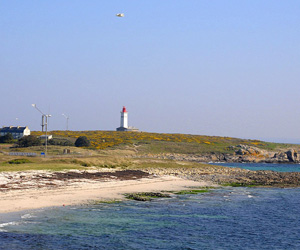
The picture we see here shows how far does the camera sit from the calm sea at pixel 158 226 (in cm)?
2383

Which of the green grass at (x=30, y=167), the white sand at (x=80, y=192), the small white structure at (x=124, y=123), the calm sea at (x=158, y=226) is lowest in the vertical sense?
the calm sea at (x=158, y=226)

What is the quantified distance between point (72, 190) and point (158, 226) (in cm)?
1404

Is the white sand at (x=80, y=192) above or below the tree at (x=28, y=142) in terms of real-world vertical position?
below

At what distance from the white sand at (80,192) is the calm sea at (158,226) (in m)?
1.88

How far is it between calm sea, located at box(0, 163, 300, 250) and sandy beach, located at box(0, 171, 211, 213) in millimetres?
1992

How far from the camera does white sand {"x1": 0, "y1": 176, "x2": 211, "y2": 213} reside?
105ft

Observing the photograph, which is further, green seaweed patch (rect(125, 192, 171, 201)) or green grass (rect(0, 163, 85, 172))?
green grass (rect(0, 163, 85, 172))

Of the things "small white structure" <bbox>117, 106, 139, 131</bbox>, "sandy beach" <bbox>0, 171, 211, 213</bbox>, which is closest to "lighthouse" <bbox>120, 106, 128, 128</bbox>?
"small white structure" <bbox>117, 106, 139, 131</bbox>

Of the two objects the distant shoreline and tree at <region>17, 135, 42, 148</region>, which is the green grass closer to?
the distant shoreline

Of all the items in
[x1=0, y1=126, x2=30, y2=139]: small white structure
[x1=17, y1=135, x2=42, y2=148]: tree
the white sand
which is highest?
[x1=0, y1=126, x2=30, y2=139]: small white structure

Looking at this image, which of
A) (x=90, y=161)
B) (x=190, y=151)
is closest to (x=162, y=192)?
(x=90, y=161)

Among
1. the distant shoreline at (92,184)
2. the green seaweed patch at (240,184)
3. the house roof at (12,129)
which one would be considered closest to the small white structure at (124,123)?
the house roof at (12,129)

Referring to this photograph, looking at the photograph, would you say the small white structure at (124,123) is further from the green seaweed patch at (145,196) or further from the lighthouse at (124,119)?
the green seaweed patch at (145,196)

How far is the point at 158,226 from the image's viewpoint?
2852cm
